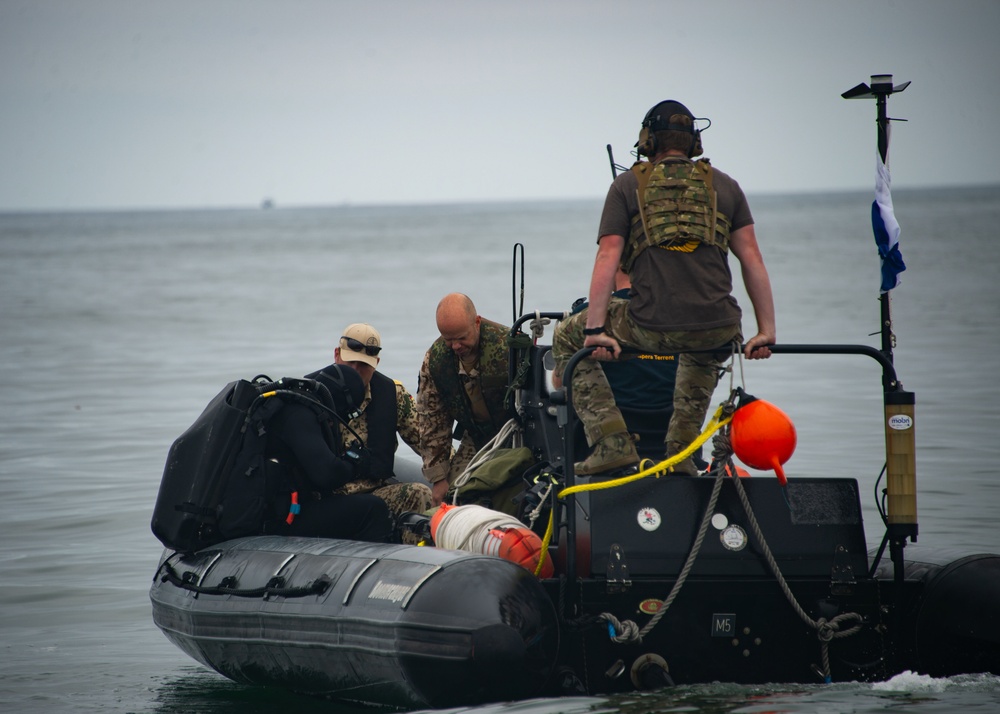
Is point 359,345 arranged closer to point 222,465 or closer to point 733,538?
point 222,465

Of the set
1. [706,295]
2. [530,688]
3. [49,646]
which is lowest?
[49,646]

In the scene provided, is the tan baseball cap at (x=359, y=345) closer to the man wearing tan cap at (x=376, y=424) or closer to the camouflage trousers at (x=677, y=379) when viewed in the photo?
the man wearing tan cap at (x=376, y=424)

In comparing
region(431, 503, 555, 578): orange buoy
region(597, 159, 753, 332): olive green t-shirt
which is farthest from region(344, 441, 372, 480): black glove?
region(597, 159, 753, 332): olive green t-shirt

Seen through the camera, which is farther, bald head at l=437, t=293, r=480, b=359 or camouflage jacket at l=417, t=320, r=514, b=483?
camouflage jacket at l=417, t=320, r=514, b=483

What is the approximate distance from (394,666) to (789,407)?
1125 centimetres

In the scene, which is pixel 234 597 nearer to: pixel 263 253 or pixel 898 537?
pixel 898 537

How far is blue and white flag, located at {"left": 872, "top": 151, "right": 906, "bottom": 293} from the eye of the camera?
17.7 ft

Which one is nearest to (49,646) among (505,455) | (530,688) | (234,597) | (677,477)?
(234,597)

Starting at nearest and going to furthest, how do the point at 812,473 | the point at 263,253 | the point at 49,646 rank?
the point at 49,646, the point at 812,473, the point at 263,253

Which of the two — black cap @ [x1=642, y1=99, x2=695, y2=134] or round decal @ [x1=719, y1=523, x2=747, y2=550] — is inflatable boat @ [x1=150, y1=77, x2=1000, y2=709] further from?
black cap @ [x1=642, y1=99, x2=695, y2=134]

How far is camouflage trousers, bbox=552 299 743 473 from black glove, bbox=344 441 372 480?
134cm

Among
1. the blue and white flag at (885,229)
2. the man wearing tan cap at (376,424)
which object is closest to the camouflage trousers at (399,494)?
the man wearing tan cap at (376,424)

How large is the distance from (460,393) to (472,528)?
1683 mm

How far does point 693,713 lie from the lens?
501cm
